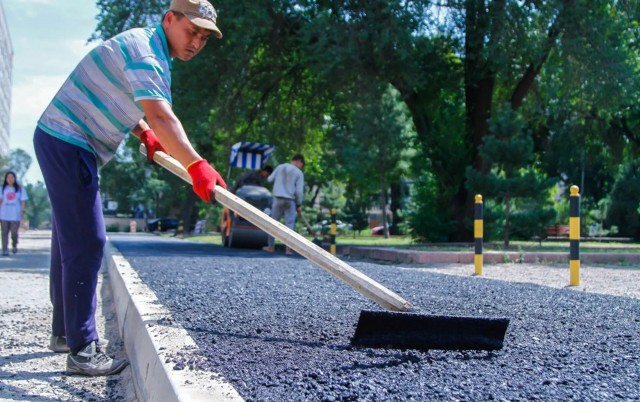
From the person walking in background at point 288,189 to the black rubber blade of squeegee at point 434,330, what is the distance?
9.34 metres

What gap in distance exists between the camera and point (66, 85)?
3.38 meters

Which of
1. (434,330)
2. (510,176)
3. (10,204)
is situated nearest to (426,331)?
(434,330)

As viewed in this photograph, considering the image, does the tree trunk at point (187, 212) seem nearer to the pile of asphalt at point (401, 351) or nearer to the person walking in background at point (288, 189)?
the person walking in background at point (288, 189)

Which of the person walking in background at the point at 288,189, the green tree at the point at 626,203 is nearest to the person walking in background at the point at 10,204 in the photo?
the person walking in background at the point at 288,189

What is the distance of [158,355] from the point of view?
279cm

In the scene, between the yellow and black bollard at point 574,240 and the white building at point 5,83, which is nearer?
the yellow and black bollard at point 574,240

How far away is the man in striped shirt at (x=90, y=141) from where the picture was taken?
3.28 meters

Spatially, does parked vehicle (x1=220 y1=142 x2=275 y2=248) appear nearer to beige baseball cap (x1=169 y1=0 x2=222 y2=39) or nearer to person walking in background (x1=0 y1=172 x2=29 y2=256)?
person walking in background (x1=0 y1=172 x2=29 y2=256)

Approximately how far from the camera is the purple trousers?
3295 mm

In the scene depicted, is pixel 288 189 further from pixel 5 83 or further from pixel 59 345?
pixel 5 83

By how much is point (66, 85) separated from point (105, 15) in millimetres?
14647

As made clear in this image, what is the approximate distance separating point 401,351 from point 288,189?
953 cm

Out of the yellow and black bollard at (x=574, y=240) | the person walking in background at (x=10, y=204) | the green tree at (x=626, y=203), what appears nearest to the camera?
the yellow and black bollard at (x=574, y=240)

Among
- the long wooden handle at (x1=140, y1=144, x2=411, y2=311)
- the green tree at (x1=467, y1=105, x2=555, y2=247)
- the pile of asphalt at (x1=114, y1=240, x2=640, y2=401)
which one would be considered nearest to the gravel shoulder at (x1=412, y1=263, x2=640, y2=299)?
the pile of asphalt at (x1=114, y1=240, x2=640, y2=401)
